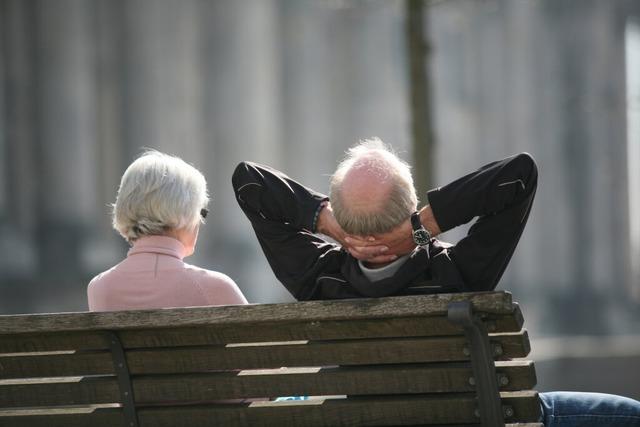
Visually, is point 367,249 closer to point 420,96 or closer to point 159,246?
point 159,246

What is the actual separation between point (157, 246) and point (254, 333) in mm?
716

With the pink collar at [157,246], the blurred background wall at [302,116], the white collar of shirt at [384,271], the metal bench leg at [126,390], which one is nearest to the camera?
the metal bench leg at [126,390]

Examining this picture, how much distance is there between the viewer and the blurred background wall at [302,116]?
13289 millimetres

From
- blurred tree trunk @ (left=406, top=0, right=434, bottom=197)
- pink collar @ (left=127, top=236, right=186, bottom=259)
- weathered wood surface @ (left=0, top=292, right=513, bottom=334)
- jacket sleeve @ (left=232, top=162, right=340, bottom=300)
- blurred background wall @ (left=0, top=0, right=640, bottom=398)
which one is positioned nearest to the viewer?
weathered wood surface @ (left=0, top=292, right=513, bottom=334)

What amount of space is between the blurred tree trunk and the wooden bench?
4057 millimetres

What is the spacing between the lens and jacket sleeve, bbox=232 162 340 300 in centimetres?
356

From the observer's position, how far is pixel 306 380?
3.08 meters

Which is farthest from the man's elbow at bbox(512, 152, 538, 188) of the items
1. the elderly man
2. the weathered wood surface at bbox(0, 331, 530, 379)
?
the weathered wood surface at bbox(0, 331, 530, 379)

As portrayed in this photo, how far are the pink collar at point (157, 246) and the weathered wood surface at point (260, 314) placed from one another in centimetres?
57

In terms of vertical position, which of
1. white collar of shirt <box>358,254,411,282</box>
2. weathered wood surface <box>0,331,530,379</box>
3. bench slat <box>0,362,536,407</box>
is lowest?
bench slat <box>0,362,536,407</box>

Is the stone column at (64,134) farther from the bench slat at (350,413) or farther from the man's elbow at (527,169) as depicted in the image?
the man's elbow at (527,169)

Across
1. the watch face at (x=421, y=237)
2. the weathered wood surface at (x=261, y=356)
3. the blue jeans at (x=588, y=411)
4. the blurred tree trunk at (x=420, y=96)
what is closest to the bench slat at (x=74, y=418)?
the weathered wood surface at (x=261, y=356)

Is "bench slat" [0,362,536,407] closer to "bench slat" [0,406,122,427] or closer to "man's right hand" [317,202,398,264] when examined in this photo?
"bench slat" [0,406,122,427]

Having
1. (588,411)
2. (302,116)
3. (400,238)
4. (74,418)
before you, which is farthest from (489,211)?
(302,116)
